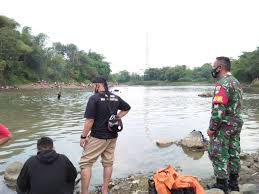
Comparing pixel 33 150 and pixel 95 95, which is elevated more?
pixel 95 95

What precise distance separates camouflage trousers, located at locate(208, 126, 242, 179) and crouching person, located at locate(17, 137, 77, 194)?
8.67 ft

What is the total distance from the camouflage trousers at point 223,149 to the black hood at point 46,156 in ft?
9.21

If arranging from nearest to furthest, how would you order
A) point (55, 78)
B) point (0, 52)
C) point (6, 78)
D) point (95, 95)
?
point (95, 95)
point (0, 52)
point (6, 78)
point (55, 78)

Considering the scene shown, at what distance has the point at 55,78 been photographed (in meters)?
91.3

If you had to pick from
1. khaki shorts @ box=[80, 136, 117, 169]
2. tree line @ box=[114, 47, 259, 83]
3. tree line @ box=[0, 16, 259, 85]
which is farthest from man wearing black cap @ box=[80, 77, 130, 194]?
tree line @ box=[114, 47, 259, 83]

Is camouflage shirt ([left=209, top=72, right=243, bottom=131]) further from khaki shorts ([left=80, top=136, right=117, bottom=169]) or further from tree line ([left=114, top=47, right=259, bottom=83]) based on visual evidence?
tree line ([left=114, top=47, right=259, bottom=83])

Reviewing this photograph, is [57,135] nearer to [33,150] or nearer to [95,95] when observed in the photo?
[33,150]

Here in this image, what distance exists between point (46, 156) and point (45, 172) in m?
0.19

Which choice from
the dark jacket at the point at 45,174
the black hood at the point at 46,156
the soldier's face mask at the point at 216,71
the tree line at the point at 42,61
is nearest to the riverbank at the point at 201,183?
the soldier's face mask at the point at 216,71

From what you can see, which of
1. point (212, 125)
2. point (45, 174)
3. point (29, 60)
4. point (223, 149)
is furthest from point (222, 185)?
point (29, 60)

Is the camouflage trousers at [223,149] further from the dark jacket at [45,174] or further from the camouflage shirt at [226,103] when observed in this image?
the dark jacket at [45,174]

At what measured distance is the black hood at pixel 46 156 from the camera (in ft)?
14.2

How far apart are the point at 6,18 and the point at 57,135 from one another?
68.9 m

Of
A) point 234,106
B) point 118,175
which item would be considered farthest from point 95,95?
point 118,175
